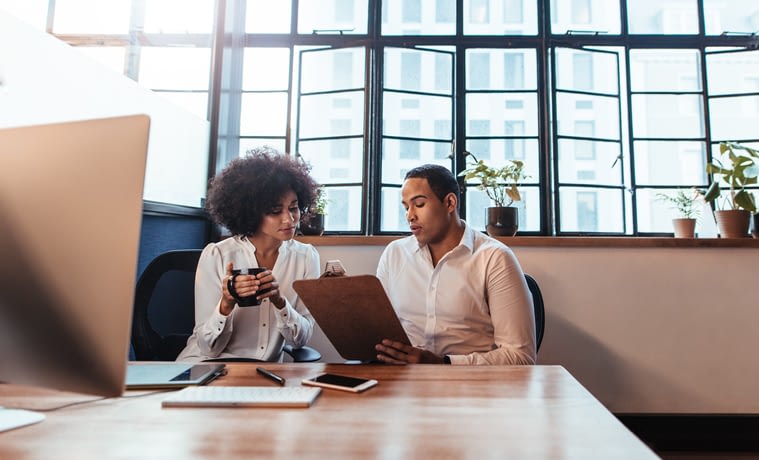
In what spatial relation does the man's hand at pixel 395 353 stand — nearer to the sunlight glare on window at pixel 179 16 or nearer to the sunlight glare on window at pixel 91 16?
the sunlight glare on window at pixel 91 16

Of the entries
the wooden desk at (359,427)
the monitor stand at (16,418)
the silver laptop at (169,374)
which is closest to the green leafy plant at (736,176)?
the wooden desk at (359,427)

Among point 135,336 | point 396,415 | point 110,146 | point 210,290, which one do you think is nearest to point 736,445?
point 396,415

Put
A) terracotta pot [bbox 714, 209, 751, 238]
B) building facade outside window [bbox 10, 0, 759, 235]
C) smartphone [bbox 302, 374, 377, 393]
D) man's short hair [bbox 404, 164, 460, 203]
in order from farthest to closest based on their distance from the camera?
building facade outside window [bbox 10, 0, 759, 235]
terracotta pot [bbox 714, 209, 751, 238]
man's short hair [bbox 404, 164, 460, 203]
smartphone [bbox 302, 374, 377, 393]

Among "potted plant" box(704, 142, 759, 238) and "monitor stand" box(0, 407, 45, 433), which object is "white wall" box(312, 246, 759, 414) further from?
"monitor stand" box(0, 407, 45, 433)

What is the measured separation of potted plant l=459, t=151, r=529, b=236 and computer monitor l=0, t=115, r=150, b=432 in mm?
2159

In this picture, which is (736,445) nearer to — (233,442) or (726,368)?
(726,368)

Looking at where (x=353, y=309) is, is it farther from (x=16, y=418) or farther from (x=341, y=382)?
(x=16, y=418)

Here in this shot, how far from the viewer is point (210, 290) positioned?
1.63 metres

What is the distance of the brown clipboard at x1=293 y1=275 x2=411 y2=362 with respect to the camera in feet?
3.54

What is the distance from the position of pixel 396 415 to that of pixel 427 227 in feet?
3.27

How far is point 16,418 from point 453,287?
122 cm

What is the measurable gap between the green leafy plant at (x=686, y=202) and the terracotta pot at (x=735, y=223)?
0.56ft

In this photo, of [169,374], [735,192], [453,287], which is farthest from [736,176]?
[169,374]

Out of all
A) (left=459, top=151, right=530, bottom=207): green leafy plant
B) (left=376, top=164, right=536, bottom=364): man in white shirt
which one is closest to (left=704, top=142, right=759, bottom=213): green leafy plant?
(left=459, top=151, right=530, bottom=207): green leafy plant
